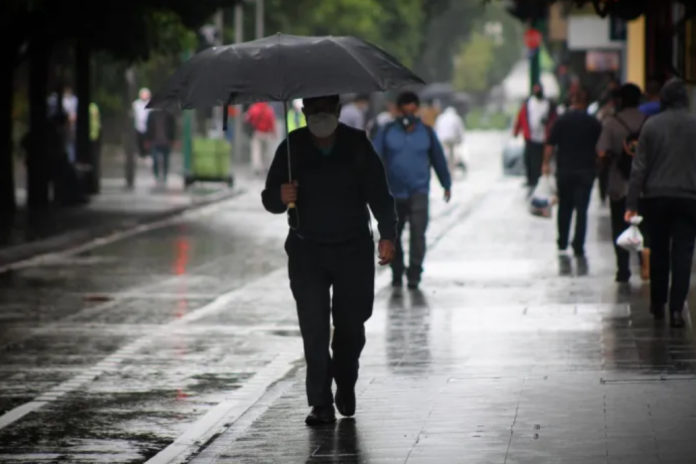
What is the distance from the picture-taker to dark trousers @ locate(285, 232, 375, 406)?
31.7 feet

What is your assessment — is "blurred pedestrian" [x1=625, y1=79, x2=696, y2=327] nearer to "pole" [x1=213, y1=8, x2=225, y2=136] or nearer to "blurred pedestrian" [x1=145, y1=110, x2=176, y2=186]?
"pole" [x1=213, y1=8, x2=225, y2=136]

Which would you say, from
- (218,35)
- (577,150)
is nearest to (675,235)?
(577,150)

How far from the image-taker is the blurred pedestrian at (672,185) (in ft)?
42.9

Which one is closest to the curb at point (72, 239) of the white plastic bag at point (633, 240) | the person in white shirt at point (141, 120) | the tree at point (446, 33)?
the white plastic bag at point (633, 240)

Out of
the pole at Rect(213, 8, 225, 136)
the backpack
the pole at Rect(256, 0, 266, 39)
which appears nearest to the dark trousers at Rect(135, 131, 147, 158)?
the pole at Rect(213, 8, 225, 136)

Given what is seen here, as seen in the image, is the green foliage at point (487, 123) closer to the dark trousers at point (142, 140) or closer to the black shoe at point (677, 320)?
the dark trousers at point (142, 140)

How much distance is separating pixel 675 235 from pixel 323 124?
14.0ft

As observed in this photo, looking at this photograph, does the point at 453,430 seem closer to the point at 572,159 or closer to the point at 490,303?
the point at 490,303

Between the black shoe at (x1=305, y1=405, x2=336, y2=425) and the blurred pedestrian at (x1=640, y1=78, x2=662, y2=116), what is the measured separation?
8.30 meters

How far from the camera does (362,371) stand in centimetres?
1161

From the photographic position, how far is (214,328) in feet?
47.1

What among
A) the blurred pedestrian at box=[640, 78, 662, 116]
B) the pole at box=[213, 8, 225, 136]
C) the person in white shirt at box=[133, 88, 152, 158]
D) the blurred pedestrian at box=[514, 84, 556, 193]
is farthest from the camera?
the person in white shirt at box=[133, 88, 152, 158]

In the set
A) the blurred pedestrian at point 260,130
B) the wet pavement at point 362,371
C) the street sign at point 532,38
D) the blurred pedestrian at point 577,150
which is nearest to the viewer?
the wet pavement at point 362,371

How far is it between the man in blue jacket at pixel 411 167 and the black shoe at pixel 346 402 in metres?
7.39
